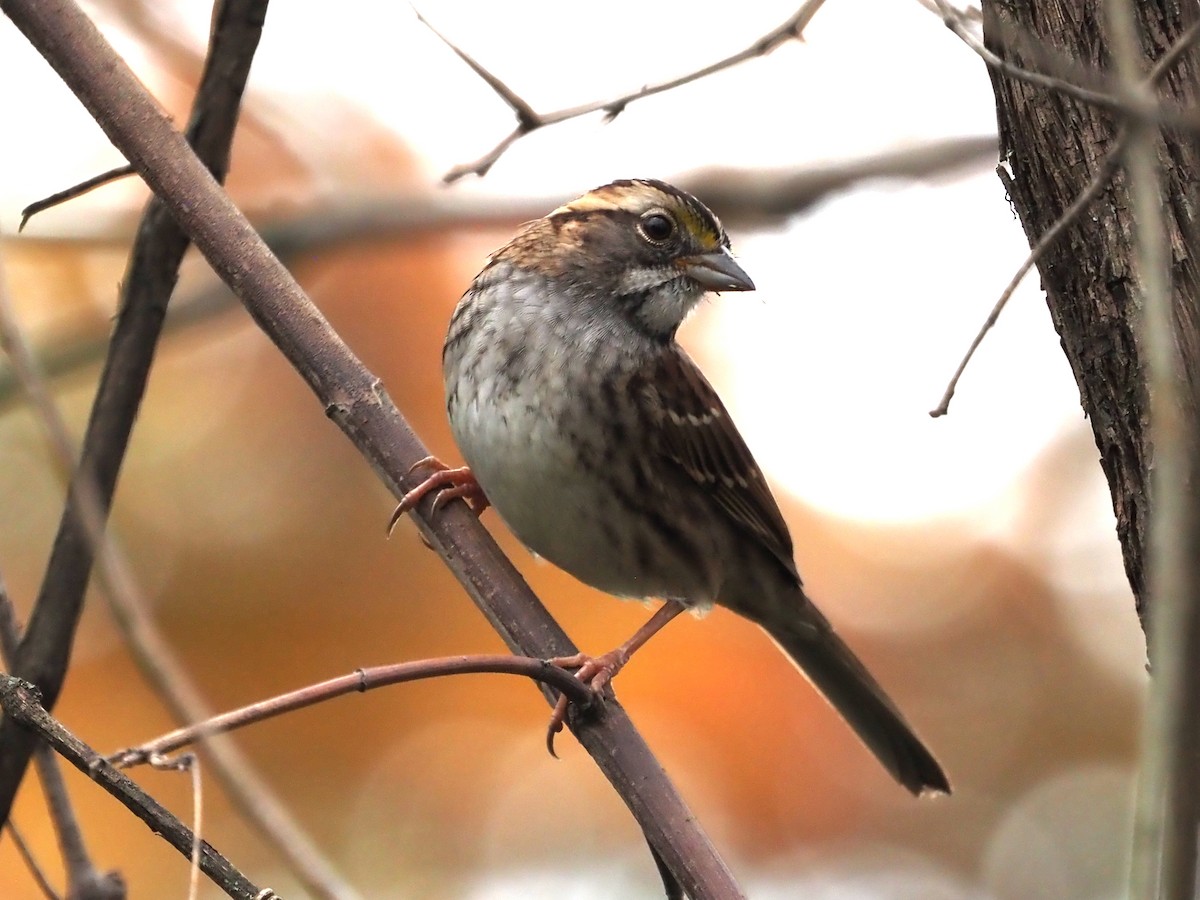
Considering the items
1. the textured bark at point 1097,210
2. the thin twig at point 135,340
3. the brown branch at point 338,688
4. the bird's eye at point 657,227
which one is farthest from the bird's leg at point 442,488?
the textured bark at point 1097,210

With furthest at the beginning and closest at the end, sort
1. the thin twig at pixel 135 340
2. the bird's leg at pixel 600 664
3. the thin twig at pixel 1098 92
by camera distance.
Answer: the thin twig at pixel 135 340 → the bird's leg at pixel 600 664 → the thin twig at pixel 1098 92

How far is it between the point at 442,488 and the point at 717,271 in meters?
1.01

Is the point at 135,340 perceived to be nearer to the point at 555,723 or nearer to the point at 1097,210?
the point at 555,723

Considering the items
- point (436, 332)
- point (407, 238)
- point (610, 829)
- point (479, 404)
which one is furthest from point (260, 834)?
point (610, 829)

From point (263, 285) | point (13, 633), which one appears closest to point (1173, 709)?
point (263, 285)

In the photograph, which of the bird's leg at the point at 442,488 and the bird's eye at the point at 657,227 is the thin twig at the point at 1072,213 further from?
the bird's eye at the point at 657,227

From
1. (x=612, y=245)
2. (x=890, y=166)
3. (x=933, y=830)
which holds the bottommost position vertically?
(x=933, y=830)

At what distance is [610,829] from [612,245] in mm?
2456

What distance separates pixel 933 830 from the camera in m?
5.09

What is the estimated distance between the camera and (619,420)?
308 cm

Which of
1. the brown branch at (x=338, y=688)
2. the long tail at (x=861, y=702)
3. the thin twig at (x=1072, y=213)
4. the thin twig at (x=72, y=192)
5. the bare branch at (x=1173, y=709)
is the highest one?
the thin twig at (x=72, y=192)

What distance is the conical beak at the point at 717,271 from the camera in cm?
318

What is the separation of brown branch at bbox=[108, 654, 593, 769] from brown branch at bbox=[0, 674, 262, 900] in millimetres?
23

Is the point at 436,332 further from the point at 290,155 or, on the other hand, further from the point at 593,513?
the point at 593,513
